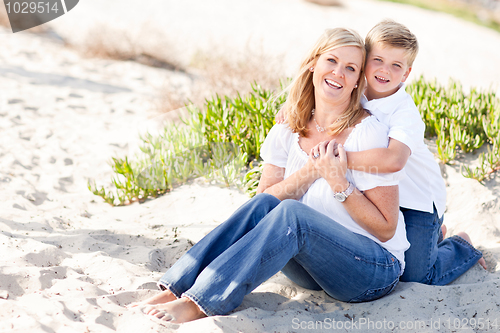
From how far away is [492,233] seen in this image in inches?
124

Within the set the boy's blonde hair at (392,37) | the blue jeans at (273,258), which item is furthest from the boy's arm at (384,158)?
the boy's blonde hair at (392,37)

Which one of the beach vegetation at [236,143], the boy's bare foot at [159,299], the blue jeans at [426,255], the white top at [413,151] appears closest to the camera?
the boy's bare foot at [159,299]

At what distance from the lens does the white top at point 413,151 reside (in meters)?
2.20

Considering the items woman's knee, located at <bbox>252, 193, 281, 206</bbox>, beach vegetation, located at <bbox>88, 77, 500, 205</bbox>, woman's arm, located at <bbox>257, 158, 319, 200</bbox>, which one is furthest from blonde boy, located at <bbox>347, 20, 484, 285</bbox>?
beach vegetation, located at <bbox>88, 77, 500, 205</bbox>

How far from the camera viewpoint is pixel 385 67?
2.32 m

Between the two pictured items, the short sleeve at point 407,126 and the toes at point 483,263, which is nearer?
the short sleeve at point 407,126

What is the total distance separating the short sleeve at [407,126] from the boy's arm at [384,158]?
0.10ft

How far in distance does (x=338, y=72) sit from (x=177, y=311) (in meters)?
1.42

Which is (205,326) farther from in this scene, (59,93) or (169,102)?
(59,93)

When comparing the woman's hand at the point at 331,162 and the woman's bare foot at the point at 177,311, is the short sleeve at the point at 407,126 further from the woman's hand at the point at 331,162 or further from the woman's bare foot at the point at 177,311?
the woman's bare foot at the point at 177,311

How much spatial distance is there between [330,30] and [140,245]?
191 cm

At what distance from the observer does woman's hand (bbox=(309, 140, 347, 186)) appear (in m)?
2.16

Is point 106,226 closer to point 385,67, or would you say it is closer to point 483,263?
point 385,67

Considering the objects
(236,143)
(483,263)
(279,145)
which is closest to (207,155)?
(236,143)
